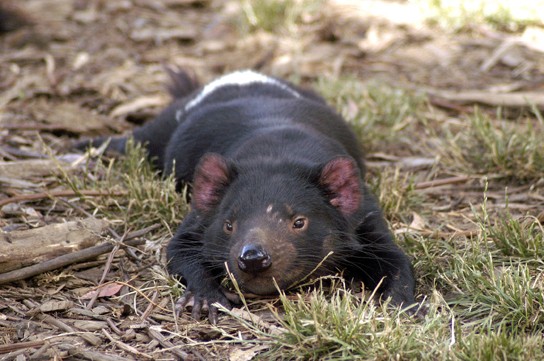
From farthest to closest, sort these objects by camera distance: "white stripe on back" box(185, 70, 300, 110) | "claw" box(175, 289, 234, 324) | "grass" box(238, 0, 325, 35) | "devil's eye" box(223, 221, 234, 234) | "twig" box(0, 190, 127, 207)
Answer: "grass" box(238, 0, 325, 35), "white stripe on back" box(185, 70, 300, 110), "twig" box(0, 190, 127, 207), "devil's eye" box(223, 221, 234, 234), "claw" box(175, 289, 234, 324)

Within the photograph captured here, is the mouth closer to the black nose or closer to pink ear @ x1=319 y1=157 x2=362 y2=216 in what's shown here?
the black nose

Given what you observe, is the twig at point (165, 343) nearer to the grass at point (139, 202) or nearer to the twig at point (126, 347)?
the twig at point (126, 347)

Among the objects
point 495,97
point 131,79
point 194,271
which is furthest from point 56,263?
point 495,97

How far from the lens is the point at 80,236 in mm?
3359

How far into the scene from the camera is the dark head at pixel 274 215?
2.83 m

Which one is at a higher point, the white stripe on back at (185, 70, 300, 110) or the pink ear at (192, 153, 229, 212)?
the pink ear at (192, 153, 229, 212)

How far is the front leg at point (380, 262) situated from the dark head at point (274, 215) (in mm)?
125

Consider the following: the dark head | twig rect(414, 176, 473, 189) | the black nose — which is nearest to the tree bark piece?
the dark head

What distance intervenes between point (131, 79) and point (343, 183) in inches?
133

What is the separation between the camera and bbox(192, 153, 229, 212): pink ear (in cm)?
318

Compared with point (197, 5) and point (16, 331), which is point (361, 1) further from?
point (16, 331)

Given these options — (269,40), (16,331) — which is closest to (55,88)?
(269,40)

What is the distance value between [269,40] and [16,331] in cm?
432

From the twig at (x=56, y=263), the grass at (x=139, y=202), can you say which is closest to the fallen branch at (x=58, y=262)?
the twig at (x=56, y=263)
